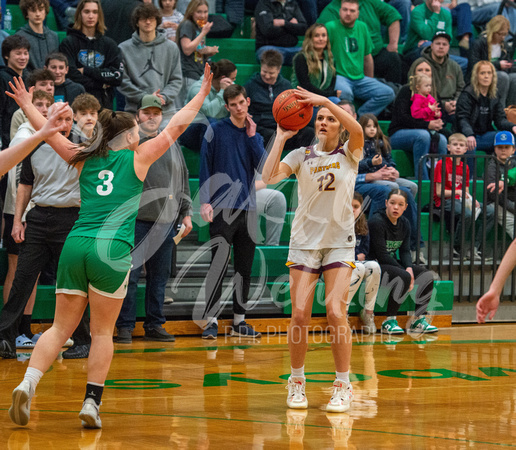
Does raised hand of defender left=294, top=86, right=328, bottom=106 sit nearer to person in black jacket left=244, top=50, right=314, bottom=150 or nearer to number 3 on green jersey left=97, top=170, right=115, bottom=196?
number 3 on green jersey left=97, top=170, right=115, bottom=196

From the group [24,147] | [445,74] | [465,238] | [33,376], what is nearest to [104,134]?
[24,147]

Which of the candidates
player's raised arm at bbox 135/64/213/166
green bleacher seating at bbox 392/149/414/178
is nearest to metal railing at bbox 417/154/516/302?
green bleacher seating at bbox 392/149/414/178

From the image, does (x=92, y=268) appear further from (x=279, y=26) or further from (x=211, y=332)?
(x=279, y=26)

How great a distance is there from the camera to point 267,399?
5.37 metres

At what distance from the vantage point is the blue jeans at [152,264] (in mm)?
7789

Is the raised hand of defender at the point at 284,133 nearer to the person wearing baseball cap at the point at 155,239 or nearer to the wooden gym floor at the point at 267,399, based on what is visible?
the wooden gym floor at the point at 267,399

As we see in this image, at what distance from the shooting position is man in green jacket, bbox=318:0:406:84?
477 inches

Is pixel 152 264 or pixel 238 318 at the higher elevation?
pixel 152 264

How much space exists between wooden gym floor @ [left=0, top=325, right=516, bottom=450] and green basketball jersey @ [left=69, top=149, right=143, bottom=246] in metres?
1.08

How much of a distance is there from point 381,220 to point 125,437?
16.9 ft

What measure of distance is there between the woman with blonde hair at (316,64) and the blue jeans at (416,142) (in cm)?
103

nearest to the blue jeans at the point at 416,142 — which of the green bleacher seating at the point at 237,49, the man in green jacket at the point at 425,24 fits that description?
the man in green jacket at the point at 425,24

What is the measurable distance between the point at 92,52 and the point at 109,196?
5.05 metres

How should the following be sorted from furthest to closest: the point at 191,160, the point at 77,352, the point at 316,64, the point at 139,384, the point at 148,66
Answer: the point at 316,64 → the point at 191,160 → the point at 148,66 → the point at 77,352 → the point at 139,384
